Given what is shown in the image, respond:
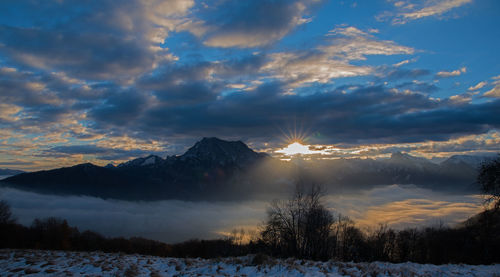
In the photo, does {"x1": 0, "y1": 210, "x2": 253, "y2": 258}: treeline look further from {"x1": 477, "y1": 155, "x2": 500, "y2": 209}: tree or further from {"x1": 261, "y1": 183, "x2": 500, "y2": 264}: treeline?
{"x1": 477, "y1": 155, "x2": 500, "y2": 209}: tree

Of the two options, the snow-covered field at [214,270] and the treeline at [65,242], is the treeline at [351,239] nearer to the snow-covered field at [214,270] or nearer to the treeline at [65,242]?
the snow-covered field at [214,270]

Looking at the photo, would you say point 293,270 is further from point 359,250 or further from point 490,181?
point 359,250

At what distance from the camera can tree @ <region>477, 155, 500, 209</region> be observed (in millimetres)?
24328

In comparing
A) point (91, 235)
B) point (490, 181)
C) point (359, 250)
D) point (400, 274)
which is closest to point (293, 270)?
point (400, 274)

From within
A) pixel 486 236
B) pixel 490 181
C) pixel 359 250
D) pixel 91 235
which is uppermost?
pixel 490 181

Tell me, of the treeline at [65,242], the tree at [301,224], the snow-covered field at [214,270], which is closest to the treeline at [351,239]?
the tree at [301,224]

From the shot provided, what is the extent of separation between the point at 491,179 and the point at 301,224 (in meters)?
28.6

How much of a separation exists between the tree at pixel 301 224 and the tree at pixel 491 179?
20948 millimetres

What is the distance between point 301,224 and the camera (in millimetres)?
47438

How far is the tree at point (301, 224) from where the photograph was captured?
4481 cm

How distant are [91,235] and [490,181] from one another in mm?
147410

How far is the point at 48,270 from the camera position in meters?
14.1

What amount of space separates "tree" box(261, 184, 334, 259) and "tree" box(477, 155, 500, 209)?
20.9 meters

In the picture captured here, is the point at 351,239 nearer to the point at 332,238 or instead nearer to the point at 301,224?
the point at 332,238
